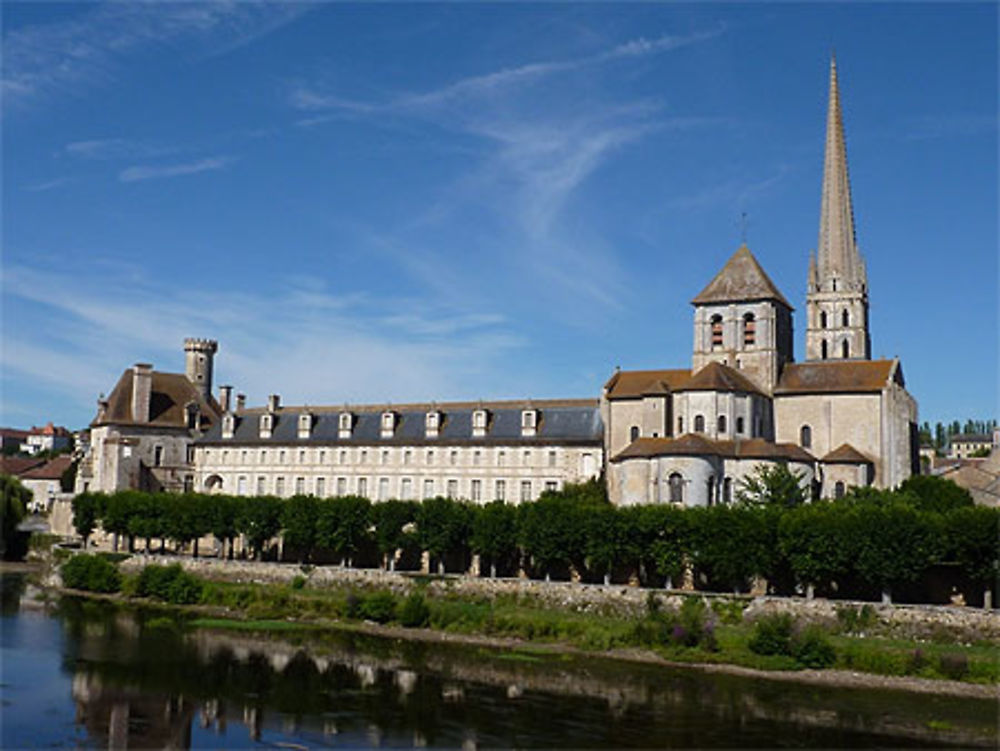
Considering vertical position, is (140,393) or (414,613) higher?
(140,393)

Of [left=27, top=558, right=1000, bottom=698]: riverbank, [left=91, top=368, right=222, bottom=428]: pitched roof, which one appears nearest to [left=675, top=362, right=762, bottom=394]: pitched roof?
[left=27, top=558, right=1000, bottom=698]: riverbank

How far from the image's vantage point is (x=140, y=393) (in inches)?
2628

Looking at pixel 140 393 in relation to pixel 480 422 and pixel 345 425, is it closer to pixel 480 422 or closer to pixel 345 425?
pixel 345 425

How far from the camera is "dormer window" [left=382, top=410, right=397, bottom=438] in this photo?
2450 inches

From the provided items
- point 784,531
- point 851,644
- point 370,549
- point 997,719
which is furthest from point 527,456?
point 997,719

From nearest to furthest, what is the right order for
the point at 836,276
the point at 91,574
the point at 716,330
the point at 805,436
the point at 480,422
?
the point at 91,574 < the point at 805,436 < the point at 716,330 < the point at 480,422 < the point at 836,276

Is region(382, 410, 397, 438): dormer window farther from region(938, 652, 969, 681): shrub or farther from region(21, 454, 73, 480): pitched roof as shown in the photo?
region(21, 454, 73, 480): pitched roof

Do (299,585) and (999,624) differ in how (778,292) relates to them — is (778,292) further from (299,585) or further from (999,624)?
(299,585)

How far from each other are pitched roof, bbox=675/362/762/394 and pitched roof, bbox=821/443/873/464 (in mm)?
4776

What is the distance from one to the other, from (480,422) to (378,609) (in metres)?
18.9

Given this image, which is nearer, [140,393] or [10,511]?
[10,511]

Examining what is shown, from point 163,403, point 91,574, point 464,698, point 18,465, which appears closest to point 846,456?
point 464,698

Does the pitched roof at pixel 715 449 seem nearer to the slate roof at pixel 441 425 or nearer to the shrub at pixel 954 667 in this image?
the slate roof at pixel 441 425

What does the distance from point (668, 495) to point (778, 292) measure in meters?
15.5
